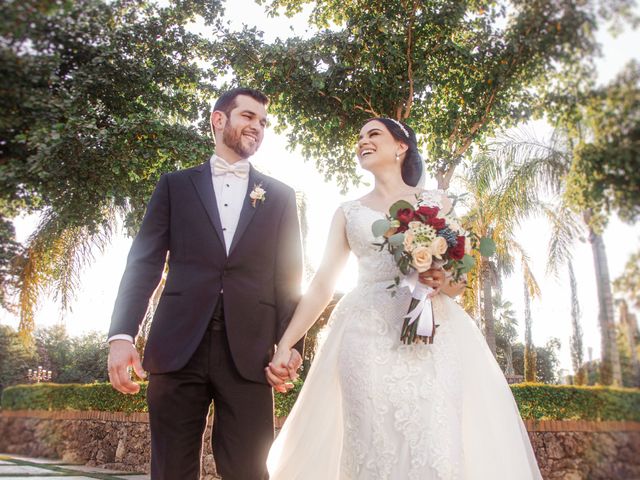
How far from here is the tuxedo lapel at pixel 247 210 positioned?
3.00 meters

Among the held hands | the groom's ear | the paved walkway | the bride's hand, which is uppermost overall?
the groom's ear

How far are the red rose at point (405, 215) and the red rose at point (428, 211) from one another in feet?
0.16

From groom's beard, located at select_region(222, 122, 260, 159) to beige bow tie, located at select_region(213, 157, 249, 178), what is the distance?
0.08m

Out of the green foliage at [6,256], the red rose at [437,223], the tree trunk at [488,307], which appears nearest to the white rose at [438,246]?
the red rose at [437,223]

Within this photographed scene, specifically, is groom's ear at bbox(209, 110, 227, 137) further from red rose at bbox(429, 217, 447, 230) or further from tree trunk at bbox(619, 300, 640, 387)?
tree trunk at bbox(619, 300, 640, 387)

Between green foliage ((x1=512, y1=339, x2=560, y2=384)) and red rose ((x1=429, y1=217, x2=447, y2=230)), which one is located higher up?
red rose ((x1=429, y1=217, x2=447, y2=230))

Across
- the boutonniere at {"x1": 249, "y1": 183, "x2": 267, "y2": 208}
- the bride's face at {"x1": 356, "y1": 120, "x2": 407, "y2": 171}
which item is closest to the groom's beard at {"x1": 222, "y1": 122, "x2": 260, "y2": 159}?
the boutonniere at {"x1": 249, "y1": 183, "x2": 267, "y2": 208}

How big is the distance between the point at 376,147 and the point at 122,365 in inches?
79.7

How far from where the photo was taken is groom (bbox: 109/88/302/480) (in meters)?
2.78

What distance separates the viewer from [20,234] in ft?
10.7

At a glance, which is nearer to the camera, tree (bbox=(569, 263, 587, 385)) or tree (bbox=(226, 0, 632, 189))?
tree (bbox=(569, 263, 587, 385))

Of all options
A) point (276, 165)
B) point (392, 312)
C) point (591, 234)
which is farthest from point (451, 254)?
point (276, 165)

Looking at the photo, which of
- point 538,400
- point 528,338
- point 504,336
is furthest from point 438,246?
point 504,336

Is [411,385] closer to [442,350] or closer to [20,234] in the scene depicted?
[442,350]
